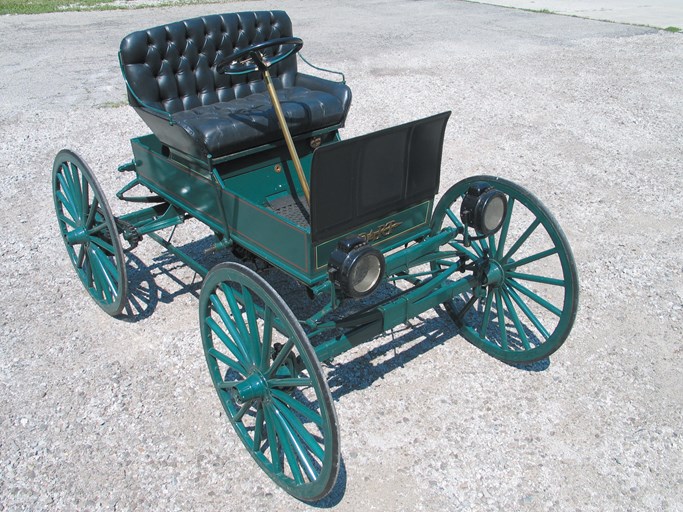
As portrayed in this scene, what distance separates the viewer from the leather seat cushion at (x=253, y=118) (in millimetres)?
3334

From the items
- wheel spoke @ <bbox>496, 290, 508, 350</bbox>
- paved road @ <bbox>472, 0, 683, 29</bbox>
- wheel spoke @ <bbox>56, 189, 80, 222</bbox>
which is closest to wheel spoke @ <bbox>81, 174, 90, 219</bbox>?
wheel spoke @ <bbox>56, 189, 80, 222</bbox>

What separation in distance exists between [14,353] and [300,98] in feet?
7.40

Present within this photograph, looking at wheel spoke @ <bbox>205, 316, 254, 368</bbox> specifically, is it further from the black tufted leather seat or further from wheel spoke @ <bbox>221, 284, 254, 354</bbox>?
the black tufted leather seat

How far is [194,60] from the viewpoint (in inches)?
162

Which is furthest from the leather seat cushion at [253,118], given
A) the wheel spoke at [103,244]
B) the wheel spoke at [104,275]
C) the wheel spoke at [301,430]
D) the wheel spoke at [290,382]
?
the wheel spoke at [301,430]

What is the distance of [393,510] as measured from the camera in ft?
8.79

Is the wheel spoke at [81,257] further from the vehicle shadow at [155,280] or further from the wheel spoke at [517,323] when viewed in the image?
the wheel spoke at [517,323]

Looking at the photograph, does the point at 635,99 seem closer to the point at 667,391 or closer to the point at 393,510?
the point at 667,391

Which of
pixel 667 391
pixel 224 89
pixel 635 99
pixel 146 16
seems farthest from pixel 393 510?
pixel 146 16

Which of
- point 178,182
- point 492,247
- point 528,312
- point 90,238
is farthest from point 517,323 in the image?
point 90,238

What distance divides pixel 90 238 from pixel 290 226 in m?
1.69

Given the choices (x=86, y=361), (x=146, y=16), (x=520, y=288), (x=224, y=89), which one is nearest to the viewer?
(x=520, y=288)

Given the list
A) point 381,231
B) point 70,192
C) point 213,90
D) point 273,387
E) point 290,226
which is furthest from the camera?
point 213,90

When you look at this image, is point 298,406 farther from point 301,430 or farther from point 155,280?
point 155,280
